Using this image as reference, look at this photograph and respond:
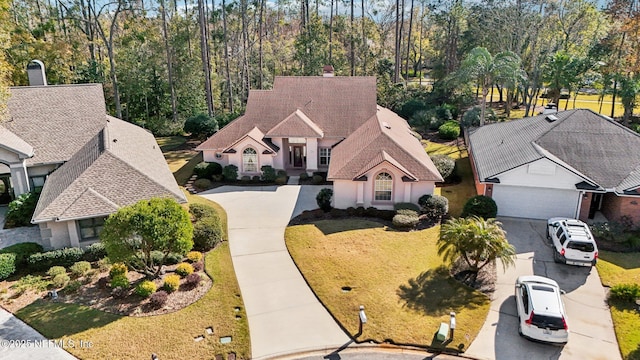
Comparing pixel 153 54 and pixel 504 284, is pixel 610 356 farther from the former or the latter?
pixel 153 54

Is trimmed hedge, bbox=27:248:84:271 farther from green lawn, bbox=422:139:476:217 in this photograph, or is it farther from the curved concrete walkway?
green lawn, bbox=422:139:476:217

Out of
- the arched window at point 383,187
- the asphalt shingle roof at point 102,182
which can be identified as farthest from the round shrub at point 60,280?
the arched window at point 383,187

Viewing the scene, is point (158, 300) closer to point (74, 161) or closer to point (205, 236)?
point (205, 236)

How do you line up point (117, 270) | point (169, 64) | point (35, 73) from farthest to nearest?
point (169, 64), point (35, 73), point (117, 270)

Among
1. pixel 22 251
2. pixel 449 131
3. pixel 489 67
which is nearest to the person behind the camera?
pixel 22 251

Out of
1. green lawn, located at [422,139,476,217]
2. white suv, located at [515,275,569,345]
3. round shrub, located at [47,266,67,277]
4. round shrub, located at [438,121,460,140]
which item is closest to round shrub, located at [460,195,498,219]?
green lawn, located at [422,139,476,217]

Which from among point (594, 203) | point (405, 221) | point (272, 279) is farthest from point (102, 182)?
point (594, 203)

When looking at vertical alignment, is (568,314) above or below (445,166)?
below

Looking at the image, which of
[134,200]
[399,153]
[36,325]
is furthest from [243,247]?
[399,153]

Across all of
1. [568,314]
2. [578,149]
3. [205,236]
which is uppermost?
Result: [578,149]
